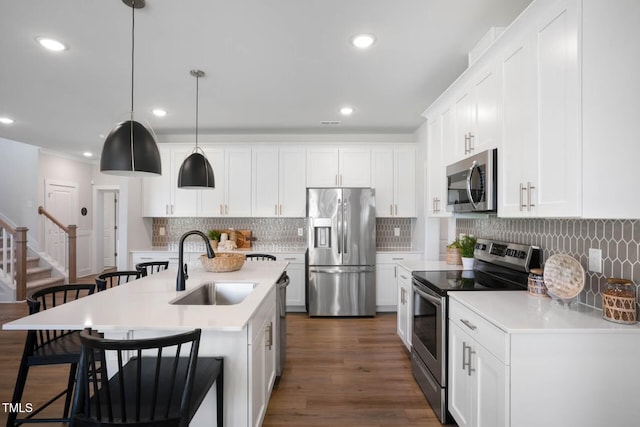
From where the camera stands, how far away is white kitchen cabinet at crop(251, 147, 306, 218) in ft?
15.7

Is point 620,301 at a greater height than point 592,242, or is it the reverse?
point 592,242

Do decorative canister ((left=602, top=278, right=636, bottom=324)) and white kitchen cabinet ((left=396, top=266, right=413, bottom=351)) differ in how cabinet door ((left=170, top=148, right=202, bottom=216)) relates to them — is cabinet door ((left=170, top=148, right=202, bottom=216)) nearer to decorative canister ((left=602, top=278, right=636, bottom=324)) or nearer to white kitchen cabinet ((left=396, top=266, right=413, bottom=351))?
white kitchen cabinet ((left=396, top=266, right=413, bottom=351))

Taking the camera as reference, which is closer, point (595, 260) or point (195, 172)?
point (595, 260)

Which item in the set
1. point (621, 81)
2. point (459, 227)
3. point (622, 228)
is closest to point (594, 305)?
point (622, 228)

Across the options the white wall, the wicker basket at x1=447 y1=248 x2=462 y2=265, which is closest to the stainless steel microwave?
the wicker basket at x1=447 y1=248 x2=462 y2=265

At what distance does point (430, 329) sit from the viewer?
92.2 inches

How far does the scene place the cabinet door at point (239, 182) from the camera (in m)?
4.81

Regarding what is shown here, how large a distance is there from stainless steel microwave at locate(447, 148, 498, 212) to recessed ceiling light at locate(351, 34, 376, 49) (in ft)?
3.62

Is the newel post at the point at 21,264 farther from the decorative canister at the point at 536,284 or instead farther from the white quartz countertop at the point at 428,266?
the decorative canister at the point at 536,284

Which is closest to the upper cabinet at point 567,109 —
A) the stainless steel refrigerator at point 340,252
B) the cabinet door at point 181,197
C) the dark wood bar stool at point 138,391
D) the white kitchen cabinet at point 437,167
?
the white kitchen cabinet at point 437,167

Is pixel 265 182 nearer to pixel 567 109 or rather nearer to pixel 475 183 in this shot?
pixel 475 183

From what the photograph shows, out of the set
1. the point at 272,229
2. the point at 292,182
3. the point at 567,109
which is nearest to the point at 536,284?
the point at 567,109

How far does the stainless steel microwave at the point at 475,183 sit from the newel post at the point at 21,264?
6.23 meters

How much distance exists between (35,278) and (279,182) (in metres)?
4.86
